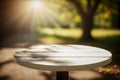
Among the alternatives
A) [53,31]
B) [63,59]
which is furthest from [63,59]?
[53,31]

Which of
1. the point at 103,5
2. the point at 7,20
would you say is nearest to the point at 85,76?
the point at 103,5

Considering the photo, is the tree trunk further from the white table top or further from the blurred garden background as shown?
the white table top

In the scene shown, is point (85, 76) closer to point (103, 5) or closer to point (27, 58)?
point (27, 58)

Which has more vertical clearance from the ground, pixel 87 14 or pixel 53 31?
→ pixel 87 14

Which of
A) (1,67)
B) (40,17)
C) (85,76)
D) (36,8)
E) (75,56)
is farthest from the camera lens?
(40,17)

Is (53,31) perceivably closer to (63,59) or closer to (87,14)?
(87,14)

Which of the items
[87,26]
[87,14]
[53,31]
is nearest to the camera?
[87,14]

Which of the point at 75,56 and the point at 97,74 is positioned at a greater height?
the point at 75,56

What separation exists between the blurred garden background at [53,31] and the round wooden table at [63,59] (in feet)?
8.52

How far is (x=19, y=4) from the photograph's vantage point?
59.0 ft

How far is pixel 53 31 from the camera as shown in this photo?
19.0m

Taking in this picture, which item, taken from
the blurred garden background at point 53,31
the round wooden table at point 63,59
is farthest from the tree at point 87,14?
the round wooden table at point 63,59

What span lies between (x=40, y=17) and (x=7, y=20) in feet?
19.0

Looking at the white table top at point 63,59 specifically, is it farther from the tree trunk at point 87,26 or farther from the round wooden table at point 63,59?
the tree trunk at point 87,26
